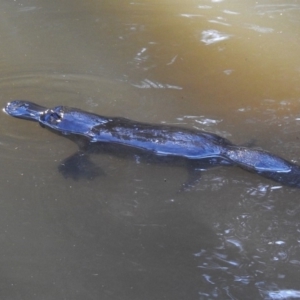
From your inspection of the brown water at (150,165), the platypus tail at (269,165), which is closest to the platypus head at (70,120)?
the brown water at (150,165)

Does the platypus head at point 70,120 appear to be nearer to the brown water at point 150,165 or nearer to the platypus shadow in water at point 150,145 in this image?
the platypus shadow in water at point 150,145

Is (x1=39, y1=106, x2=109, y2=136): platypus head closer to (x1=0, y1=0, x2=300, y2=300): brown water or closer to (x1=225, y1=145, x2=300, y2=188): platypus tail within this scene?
(x1=0, y1=0, x2=300, y2=300): brown water

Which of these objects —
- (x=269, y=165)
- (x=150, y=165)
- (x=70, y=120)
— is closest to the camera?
(x=269, y=165)

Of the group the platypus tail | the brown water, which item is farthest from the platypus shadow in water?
the brown water

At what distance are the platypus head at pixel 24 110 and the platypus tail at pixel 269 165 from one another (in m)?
1.94

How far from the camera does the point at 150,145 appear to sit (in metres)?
4.62

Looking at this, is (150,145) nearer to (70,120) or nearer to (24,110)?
(70,120)

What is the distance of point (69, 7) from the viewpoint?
7.06 m

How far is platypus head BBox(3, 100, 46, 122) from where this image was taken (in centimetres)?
496

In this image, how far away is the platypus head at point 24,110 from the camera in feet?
16.3

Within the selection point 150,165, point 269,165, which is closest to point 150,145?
point 150,165

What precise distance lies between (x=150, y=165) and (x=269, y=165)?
1008 millimetres

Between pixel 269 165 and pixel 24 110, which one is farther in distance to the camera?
pixel 24 110

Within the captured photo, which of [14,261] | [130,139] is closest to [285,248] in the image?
[130,139]
